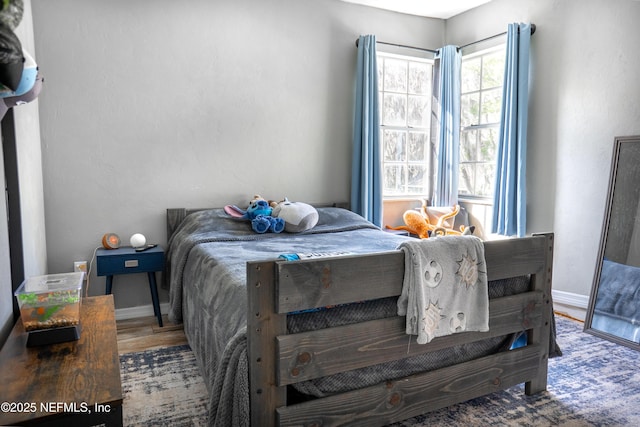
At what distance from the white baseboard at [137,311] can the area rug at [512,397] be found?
0.67 m

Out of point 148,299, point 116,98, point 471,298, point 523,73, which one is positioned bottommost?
point 148,299

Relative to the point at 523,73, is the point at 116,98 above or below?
below

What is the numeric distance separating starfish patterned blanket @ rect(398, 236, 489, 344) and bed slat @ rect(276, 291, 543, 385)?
0.07 meters

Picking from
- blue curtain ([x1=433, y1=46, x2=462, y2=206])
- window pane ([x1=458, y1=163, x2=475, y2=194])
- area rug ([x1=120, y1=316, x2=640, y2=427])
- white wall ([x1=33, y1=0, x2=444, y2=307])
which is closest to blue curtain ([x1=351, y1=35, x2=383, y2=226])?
white wall ([x1=33, y1=0, x2=444, y2=307])

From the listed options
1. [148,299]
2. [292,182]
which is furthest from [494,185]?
[148,299]

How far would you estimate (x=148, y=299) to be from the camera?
10.6 feet

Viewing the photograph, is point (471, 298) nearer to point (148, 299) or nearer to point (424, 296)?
point (424, 296)

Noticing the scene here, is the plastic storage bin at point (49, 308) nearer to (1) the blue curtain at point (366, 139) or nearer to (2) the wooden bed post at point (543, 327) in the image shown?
(2) the wooden bed post at point (543, 327)

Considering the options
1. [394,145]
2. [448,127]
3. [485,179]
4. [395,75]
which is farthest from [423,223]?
[395,75]

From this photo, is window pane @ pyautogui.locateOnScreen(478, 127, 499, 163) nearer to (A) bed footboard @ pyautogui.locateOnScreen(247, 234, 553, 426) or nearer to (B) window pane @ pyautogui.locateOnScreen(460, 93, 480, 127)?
(B) window pane @ pyautogui.locateOnScreen(460, 93, 480, 127)

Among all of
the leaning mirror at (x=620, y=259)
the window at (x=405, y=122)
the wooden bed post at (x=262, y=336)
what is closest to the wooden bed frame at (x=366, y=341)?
the wooden bed post at (x=262, y=336)

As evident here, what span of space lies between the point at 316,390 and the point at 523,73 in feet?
9.58

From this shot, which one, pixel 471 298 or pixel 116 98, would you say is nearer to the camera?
pixel 471 298

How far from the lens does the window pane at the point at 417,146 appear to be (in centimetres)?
419
